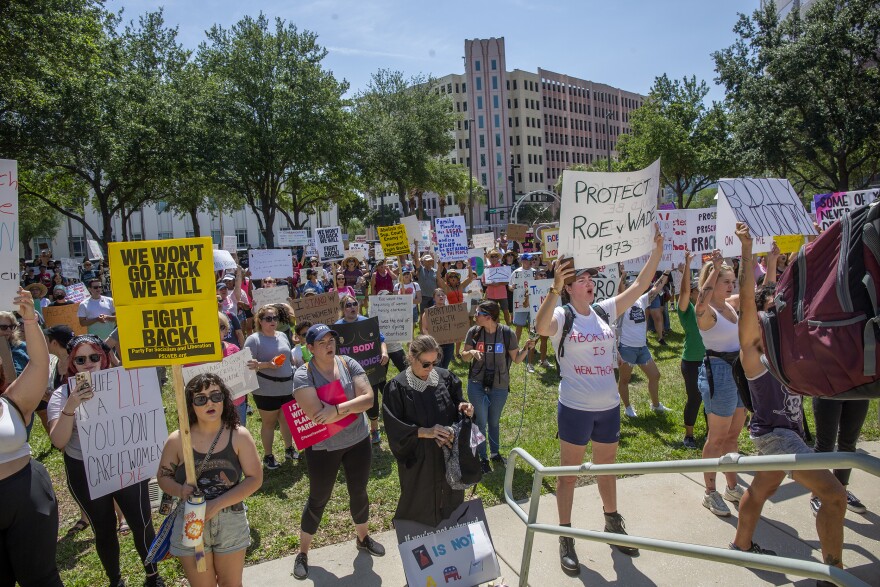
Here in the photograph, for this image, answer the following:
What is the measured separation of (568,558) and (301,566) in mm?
2124

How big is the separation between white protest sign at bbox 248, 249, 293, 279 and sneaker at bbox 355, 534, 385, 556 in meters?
9.81

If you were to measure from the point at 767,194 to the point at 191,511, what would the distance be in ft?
21.9

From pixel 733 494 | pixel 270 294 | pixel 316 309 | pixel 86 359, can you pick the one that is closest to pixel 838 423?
pixel 733 494

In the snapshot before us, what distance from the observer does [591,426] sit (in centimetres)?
469

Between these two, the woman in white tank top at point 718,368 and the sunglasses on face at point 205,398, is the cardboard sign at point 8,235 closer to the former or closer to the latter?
the sunglasses on face at point 205,398

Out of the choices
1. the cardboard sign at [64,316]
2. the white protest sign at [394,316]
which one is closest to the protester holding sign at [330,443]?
the white protest sign at [394,316]

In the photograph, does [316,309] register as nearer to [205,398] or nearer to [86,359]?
[86,359]

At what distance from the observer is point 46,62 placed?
675 inches

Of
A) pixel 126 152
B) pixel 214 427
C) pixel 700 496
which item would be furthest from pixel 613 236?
pixel 126 152

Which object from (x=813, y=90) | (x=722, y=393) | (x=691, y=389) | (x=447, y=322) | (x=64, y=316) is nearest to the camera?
(x=722, y=393)

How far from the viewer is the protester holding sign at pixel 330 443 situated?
15.6 feet

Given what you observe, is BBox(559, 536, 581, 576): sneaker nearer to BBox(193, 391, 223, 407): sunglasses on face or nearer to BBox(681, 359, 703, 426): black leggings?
BBox(193, 391, 223, 407): sunglasses on face

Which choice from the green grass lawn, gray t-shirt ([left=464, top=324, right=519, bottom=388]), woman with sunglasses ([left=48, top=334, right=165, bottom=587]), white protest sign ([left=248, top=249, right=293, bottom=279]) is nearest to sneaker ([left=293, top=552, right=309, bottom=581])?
the green grass lawn

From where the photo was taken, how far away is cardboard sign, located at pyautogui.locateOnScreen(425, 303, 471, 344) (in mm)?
9039
